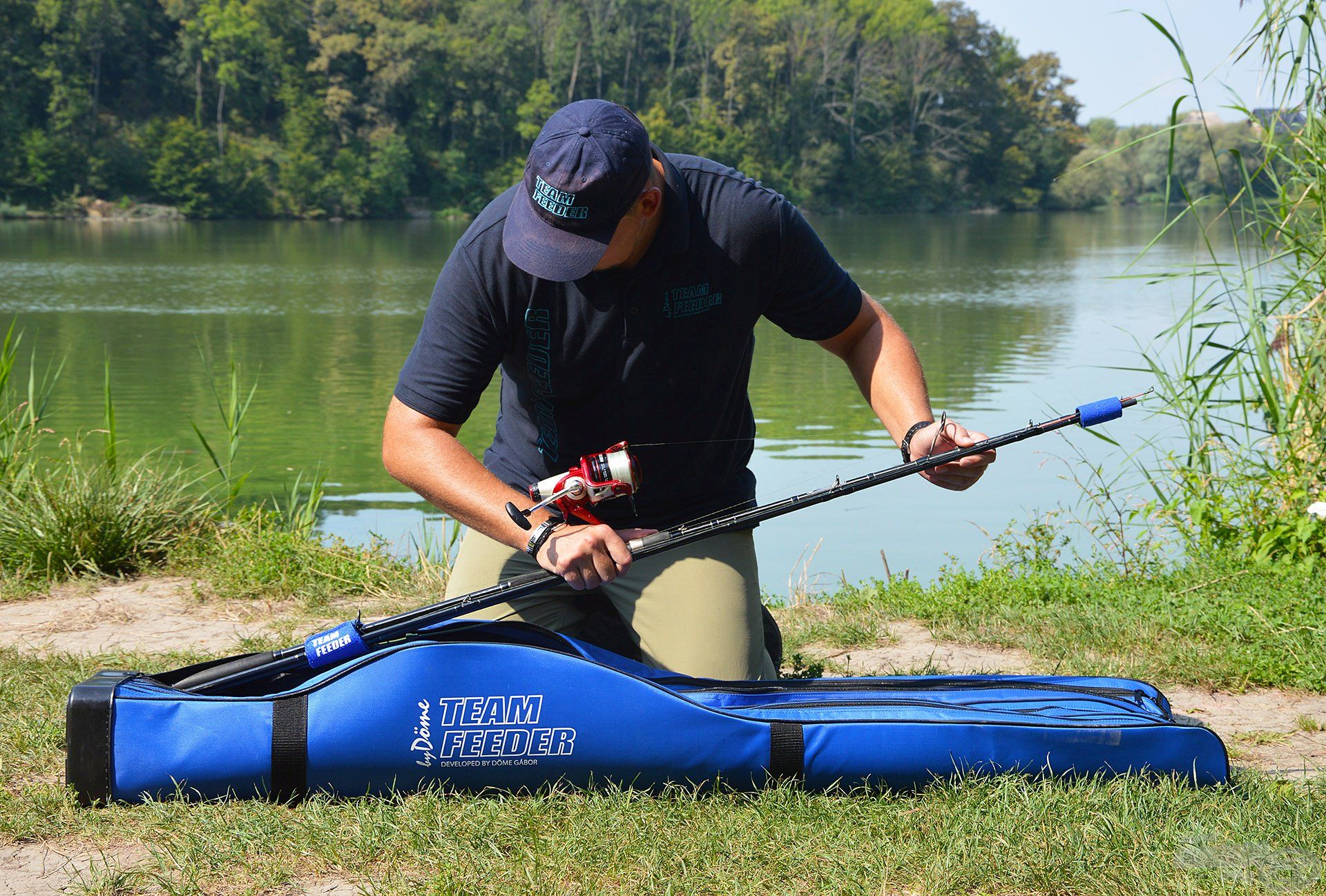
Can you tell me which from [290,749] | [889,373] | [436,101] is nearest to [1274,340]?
[889,373]

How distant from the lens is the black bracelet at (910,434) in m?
3.14

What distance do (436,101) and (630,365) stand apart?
61934mm

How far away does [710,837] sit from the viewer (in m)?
2.55

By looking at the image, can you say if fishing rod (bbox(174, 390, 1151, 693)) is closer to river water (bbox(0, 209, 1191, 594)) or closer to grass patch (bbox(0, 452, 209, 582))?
grass patch (bbox(0, 452, 209, 582))

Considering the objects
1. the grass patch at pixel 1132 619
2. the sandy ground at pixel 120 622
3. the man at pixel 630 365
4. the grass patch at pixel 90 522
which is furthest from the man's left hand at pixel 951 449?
the grass patch at pixel 90 522

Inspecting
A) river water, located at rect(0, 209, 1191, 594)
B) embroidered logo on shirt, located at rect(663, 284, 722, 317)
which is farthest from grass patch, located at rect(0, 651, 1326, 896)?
river water, located at rect(0, 209, 1191, 594)

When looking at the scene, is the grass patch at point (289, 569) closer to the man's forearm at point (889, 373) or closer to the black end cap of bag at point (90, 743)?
the black end cap of bag at point (90, 743)

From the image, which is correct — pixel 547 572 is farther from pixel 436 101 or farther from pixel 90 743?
pixel 436 101

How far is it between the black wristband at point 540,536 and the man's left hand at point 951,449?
0.92m

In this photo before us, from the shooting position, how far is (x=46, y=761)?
2.96 m

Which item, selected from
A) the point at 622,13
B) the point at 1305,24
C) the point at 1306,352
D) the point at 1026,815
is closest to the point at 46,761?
the point at 1026,815

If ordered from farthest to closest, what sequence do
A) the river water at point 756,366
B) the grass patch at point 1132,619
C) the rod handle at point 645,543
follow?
the river water at point 756,366
the grass patch at point 1132,619
the rod handle at point 645,543

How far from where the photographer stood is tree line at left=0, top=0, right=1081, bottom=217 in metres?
54.9

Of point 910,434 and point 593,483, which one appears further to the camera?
point 910,434
